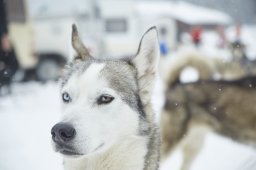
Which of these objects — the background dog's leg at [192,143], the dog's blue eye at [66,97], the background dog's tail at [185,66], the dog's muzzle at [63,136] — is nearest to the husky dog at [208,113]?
the background dog's leg at [192,143]

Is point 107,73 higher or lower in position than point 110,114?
higher

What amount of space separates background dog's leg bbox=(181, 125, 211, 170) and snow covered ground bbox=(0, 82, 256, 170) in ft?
0.27

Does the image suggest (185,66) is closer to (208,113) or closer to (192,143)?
(208,113)

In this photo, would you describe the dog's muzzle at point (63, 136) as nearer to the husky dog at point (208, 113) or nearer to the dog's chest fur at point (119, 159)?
the dog's chest fur at point (119, 159)

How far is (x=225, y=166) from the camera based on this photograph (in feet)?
14.4

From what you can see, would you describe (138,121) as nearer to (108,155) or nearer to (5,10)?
(108,155)

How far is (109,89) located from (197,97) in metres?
2.18

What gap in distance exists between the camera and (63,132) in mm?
2156

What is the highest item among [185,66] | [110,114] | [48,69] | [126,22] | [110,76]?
[110,76]

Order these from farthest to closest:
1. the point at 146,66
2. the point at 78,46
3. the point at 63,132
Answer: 1. the point at 78,46
2. the point at 146,66
3. the point at 63,132

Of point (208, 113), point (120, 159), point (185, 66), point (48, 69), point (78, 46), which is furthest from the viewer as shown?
point (48, 69)

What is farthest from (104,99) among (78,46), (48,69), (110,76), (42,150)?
(48,69)

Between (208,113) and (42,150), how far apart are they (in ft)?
5.66

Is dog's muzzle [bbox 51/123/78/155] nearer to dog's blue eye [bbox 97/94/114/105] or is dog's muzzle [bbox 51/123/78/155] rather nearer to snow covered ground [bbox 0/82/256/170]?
dog's blue eye [bbox 97/94/114/105]
